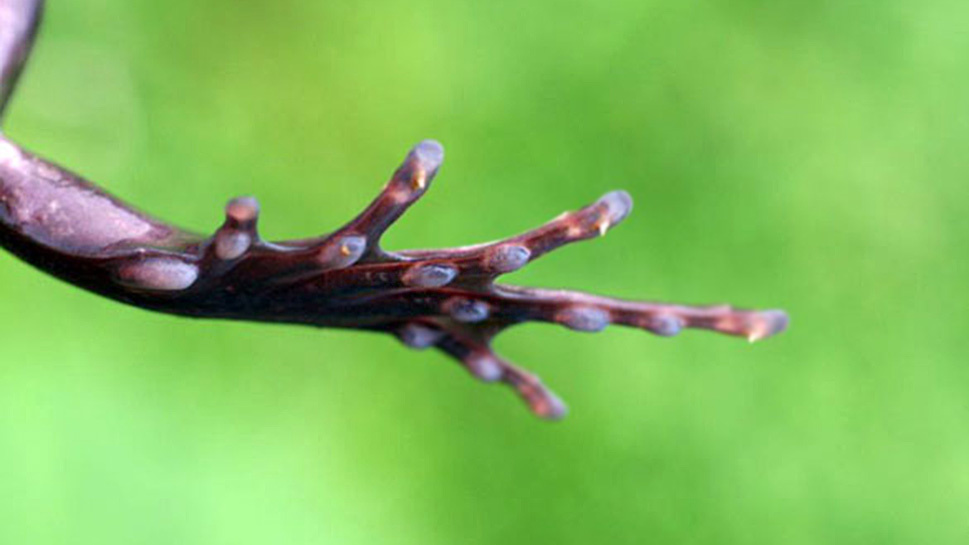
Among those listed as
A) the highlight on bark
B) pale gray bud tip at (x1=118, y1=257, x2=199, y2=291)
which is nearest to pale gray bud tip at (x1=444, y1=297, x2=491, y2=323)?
the highlight on bark

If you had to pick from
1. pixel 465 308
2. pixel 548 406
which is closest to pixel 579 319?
pixel 465 308

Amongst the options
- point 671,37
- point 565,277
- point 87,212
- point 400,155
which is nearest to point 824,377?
point 565,277

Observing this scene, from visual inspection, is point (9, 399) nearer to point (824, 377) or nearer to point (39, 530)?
point (39, 530)

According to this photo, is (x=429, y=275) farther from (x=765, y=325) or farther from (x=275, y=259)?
(x=765, y=325)

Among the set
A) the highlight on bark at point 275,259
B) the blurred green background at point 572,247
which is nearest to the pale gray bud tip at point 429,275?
the highlight on bark at point 275,259

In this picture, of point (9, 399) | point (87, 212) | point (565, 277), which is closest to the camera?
point (87, 212)

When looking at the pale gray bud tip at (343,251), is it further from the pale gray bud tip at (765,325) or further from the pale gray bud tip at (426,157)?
the pale gray bud tip at (765,325)

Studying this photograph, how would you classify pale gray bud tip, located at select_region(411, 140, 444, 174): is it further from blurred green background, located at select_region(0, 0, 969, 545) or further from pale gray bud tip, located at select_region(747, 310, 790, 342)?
blurred green background, located at select_region(0, 0, 969, 545)
